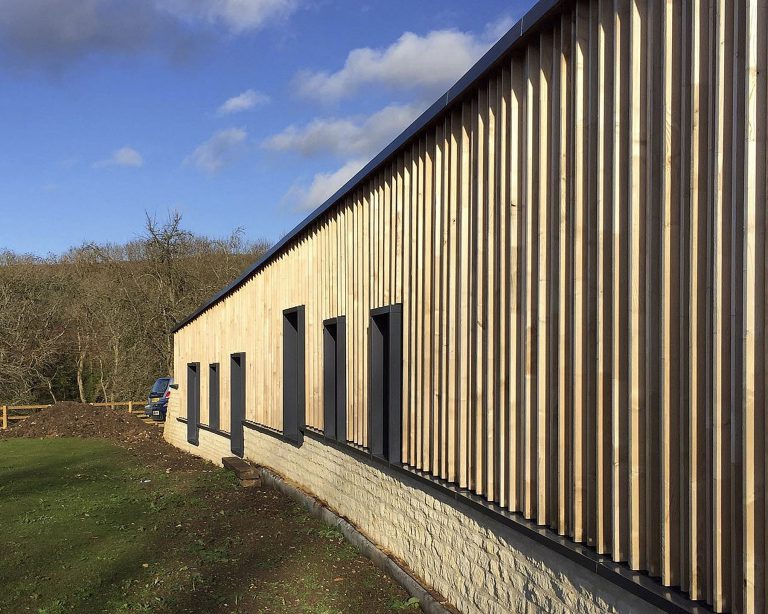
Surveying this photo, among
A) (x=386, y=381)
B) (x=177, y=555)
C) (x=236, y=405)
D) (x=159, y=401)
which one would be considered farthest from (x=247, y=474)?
(x=159, y=401)

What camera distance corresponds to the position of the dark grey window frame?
664 inches

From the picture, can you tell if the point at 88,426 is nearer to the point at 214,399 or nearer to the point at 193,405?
the point at 193,405

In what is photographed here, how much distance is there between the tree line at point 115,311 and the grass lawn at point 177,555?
2192cm

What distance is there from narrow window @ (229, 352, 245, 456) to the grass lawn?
7.47 ft

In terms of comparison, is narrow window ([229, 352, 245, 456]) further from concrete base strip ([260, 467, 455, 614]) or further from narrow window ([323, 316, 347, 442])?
narrow window ([323, 316, 347, 442])

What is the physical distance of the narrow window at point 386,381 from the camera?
8.07m

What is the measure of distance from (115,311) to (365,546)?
98.8ft

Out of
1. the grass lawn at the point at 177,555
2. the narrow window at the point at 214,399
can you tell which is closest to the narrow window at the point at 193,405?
the narrow window at the point at 214,399

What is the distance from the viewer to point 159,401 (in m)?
30.1

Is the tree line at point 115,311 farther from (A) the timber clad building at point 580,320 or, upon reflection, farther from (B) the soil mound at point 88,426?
(A) the timber clad building at point 580,320

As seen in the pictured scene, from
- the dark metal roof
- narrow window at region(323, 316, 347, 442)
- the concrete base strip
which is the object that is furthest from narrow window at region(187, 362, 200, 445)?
narrow window at region(323, 316, 347, 442)

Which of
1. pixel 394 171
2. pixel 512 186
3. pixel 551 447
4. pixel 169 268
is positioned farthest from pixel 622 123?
pixel 169 268

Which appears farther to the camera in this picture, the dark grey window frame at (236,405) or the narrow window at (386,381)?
the dark grey window frame at (236,405)

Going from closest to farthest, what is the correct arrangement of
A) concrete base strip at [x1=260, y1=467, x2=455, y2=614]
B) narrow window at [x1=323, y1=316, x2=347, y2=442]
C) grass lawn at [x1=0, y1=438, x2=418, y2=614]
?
concrete base strip at [x1=260, y1=467, x2=455, y2=614]
grass lawn at [x1=0, y1=438, x2=418, y2=614]
narrow window at [x1=323, y1=316, x2=347, y2=442]
